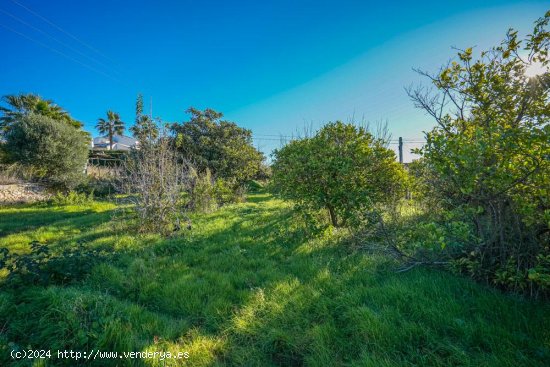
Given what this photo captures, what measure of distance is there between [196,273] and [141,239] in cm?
262

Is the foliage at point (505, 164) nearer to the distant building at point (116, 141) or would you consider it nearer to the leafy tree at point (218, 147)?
the leafy tree at point (218, 147)

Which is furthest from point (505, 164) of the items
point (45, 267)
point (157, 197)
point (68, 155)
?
point (68, 155)

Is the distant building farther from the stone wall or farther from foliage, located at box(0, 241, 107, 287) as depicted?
foliage, located at box(0, 241, 107, 287)

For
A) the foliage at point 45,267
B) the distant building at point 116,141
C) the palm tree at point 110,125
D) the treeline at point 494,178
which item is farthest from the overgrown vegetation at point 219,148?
the distant building at point 116,141

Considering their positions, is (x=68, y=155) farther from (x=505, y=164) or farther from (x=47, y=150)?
(x=505, y=164)

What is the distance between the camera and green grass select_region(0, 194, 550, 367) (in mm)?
2061

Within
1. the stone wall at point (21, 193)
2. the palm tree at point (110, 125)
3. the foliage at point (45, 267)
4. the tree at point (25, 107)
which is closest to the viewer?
the foliage at point (45, 267)

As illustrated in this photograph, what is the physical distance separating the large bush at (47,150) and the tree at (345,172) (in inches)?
646

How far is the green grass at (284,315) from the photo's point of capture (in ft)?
6.76

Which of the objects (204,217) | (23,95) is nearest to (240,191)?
(204,217)

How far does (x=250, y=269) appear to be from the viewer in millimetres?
4180

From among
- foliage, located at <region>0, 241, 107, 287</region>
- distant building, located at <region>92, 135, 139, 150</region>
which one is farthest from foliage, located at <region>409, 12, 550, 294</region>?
distant building, located at <region>92, 135, 139, 150</region>

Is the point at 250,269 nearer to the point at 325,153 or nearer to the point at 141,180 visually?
the point at 325,153

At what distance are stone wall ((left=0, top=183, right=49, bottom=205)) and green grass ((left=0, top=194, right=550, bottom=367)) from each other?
50.1ft
